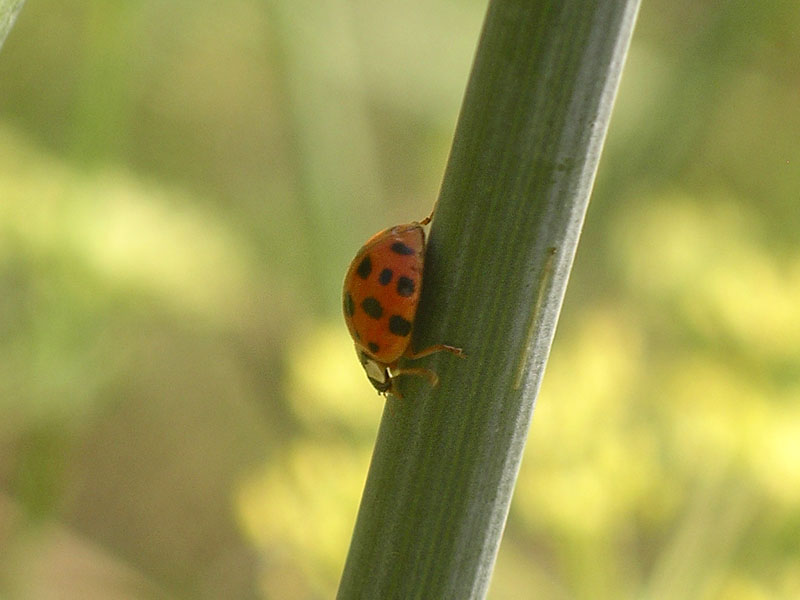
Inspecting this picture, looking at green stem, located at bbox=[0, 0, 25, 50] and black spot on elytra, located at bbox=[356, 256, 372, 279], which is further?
black spot on elytra, located at bbox=[356, 256, 372, 279]

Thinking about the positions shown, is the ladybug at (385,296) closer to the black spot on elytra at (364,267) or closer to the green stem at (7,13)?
the black spot on elytra at (364,267)

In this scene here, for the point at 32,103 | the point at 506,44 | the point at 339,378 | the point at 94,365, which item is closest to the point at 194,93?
the point at 32,103

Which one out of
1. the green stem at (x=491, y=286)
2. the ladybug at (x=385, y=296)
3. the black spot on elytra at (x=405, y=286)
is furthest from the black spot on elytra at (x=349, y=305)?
the green stem at (x=491, y=286)

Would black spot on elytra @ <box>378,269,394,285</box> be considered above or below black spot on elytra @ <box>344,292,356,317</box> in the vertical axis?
above

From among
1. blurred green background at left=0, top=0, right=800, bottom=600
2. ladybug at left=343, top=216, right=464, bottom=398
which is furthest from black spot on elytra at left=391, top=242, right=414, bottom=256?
blurred green background at left=0, top=0, right=800, bottom=600

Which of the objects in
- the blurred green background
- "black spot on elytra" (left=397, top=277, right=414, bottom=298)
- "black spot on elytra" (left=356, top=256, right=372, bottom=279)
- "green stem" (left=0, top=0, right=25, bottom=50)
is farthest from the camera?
the blurred green background

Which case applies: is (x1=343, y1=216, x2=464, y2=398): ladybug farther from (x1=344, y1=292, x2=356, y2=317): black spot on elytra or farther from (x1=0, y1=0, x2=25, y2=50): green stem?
(x1=0, y1=0, x2=25, y2=50): green stem

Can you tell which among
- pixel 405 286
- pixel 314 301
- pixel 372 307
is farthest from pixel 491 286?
pixel 314 301

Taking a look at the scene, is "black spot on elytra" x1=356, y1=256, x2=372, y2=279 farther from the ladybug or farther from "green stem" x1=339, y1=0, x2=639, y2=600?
"green stem" x1=339, y1=0, x2=639, y2=600

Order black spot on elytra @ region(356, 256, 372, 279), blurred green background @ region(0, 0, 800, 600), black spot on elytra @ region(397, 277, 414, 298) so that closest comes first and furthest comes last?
black spot on elytra @ region(397, 277, 414, 298) → black spot on elytra @ region(356, 256, 372, 279) → blurred green background @ region(0, 0, 800, 600)
